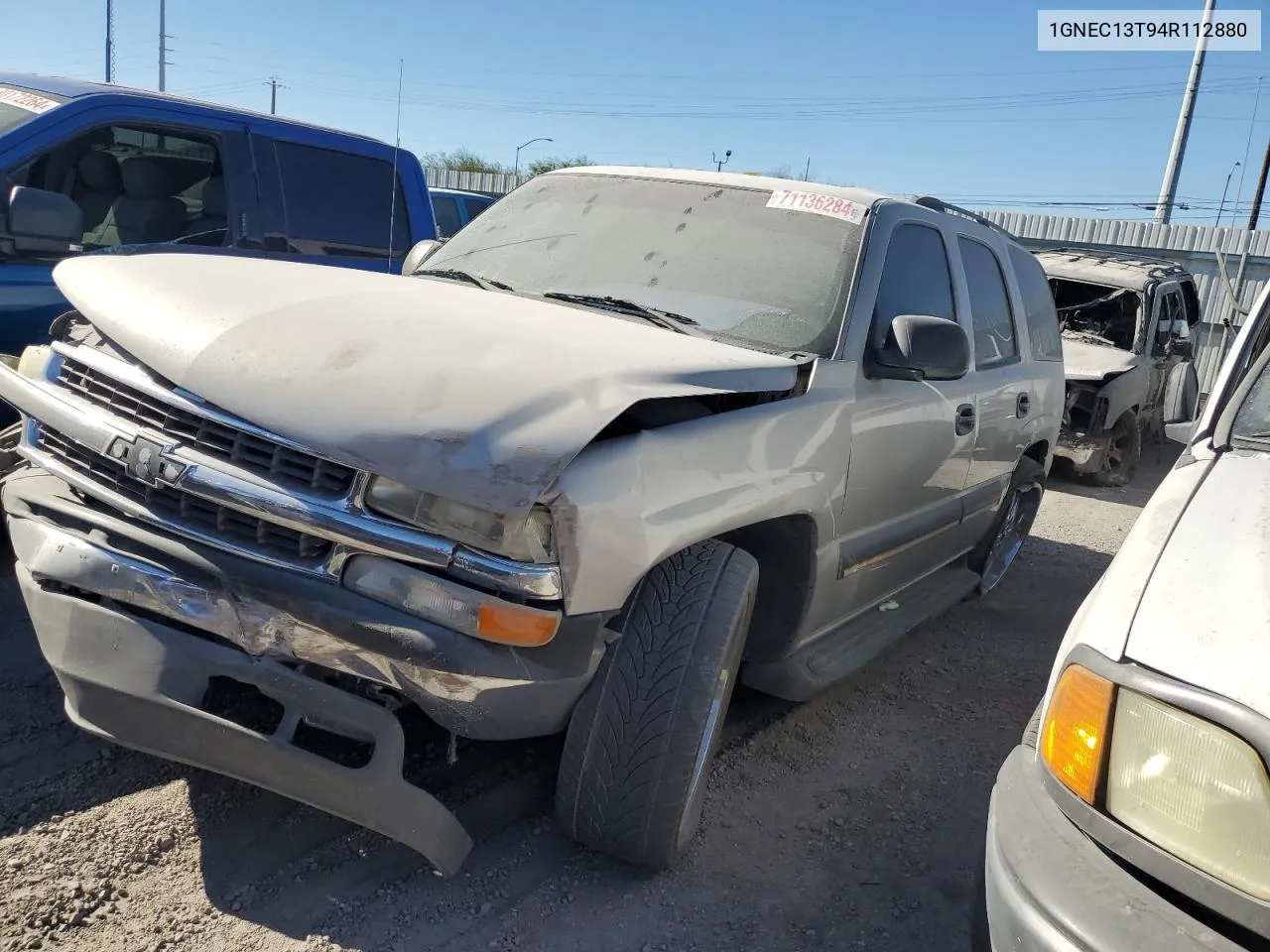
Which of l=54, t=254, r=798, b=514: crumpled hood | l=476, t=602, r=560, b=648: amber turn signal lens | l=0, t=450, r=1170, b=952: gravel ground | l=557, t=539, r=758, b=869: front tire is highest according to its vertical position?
l=54, t=254, r=798, b=514: crumpled hood

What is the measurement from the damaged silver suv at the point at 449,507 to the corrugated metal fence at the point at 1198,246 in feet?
46.5

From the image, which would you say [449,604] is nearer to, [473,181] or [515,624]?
[515,624]

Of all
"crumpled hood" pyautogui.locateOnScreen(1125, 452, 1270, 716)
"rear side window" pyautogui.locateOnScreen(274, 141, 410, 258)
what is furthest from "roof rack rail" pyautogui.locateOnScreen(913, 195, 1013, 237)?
"rear side window" pyautogui.locateOnScreen(274, 141, 410, 258)

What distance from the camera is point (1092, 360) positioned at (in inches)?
353

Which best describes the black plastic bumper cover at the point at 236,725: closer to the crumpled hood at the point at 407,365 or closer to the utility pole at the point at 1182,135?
the crumpled hood at the point at 407,365

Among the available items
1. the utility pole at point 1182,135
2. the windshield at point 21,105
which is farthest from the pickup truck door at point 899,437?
the utility pole at point 1182,135

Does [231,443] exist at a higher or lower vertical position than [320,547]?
higher

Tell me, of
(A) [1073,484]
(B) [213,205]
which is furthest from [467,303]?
(A) [1073,484]

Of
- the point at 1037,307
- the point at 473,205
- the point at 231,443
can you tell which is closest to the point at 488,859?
the point at 231,443

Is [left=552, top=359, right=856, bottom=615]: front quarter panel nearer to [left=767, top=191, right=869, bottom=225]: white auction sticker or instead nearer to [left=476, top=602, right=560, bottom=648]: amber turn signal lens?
[left=476, top=602, right=560, bottom=648]: amber turn signal lens

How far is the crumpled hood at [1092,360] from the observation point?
8656 mm

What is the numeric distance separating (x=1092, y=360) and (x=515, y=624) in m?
8.36

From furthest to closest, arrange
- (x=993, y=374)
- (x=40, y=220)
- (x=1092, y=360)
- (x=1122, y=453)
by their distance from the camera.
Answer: (x=1122, y=453) < (x=1092, y=360) < (x=993, y=374) < (x=40, y=220)

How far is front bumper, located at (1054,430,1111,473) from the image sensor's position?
879 centimetres
